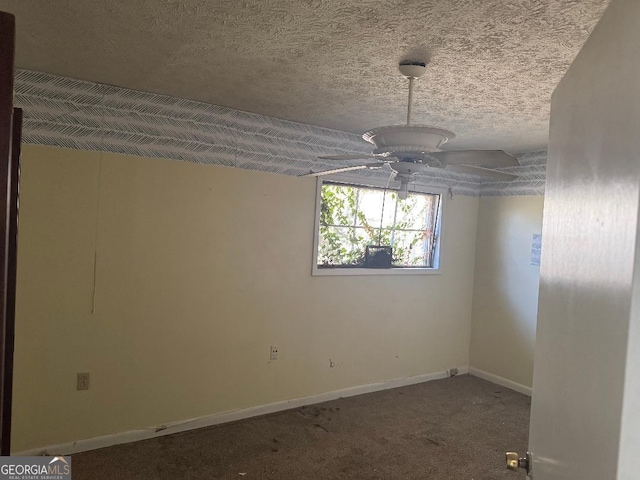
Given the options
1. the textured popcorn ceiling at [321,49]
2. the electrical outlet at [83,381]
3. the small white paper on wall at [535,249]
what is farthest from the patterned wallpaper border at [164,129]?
the small white paper on wall at [535,249]

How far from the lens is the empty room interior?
212 cm

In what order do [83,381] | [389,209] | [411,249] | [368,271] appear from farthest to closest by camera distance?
[411,249]
[389,209]
[368,271]
[83,381]

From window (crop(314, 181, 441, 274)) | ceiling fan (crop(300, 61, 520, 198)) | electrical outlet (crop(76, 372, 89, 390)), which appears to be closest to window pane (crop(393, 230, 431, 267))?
window (crop(314, 181, 441, 274))

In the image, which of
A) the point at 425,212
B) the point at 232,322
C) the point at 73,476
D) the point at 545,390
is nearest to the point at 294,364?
the point at 232,322

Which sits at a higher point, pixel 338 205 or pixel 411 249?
pixel 338 205

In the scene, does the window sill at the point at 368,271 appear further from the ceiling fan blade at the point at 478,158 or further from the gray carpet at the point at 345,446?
the ceiling fan blade at the point at 478,158

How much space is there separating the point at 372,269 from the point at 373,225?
1.38 ft

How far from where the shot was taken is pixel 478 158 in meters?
2.16

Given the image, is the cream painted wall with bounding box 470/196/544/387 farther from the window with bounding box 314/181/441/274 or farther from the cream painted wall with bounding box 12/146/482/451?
the cream painted wall with bounding box 12/146/482/451

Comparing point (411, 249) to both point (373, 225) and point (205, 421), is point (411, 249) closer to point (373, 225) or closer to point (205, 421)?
point (373, 225)

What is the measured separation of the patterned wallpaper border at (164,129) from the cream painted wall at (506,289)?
1553 millimetres

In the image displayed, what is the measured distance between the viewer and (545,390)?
106 cm

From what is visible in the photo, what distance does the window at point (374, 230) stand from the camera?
13.9ft

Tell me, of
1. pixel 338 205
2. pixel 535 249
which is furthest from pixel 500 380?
pixel 338 205
